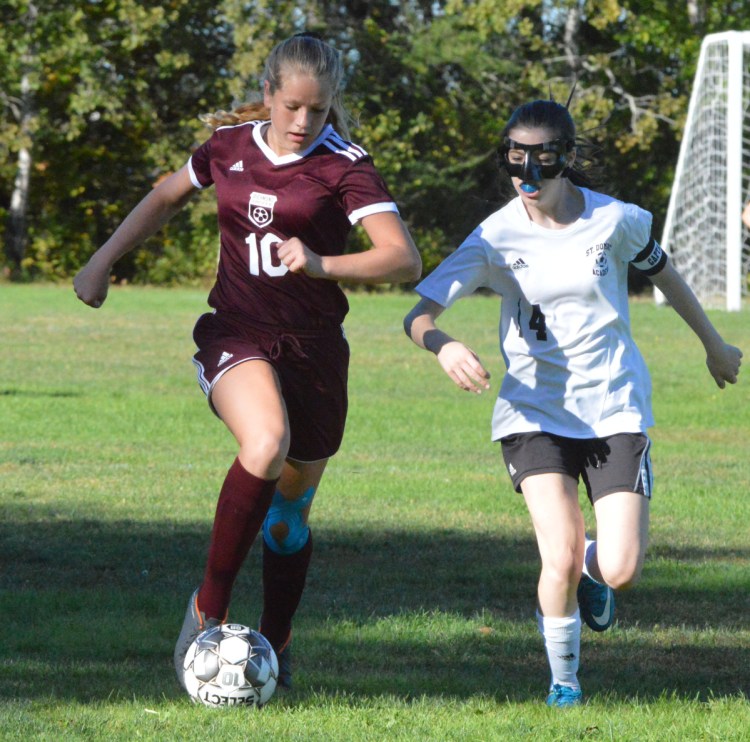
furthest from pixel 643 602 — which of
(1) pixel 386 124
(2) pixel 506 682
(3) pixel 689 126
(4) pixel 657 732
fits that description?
(1) pixel 386 124

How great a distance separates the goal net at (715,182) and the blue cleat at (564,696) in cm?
1957

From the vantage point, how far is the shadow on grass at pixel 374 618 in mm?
4660

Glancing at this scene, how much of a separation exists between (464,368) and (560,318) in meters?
0.67

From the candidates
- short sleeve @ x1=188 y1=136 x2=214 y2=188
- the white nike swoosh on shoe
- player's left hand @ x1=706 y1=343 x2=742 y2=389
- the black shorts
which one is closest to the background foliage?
player's left hand @ x1=706 y1=343 x2=742 y2=389

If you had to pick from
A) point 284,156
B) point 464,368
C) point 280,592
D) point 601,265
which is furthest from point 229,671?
point 601,265

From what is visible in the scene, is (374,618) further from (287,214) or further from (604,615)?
(287,214)

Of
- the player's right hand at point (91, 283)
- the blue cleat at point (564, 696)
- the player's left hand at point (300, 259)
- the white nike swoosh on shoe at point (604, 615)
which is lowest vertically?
the blue cleat at point (564, 696)

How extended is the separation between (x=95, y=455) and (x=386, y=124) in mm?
26591

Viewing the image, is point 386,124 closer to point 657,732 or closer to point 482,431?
point 482,431

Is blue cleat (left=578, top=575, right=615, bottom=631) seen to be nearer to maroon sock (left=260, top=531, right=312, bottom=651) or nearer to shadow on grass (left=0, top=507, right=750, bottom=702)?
shadow on grass (left=0, top=507, right=750, bottom=702)

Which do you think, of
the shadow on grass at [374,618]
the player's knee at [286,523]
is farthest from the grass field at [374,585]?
the player's knee at [286,523]

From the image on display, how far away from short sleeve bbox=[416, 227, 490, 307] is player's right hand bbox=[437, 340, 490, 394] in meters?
0.41

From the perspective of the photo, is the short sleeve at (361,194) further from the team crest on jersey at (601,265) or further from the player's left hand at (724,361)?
the player's left hand at (724,361)

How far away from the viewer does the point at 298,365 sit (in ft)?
14.8
